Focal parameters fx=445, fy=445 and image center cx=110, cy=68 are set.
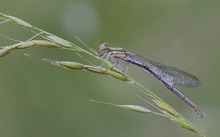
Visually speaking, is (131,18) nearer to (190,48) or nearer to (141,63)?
(190,48)

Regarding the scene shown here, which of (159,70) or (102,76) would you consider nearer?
(159,70)

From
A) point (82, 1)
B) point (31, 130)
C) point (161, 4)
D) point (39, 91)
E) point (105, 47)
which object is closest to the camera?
point (105, 47)

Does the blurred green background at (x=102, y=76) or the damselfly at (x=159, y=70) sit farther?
the blurred green background at (x=102, y=76)

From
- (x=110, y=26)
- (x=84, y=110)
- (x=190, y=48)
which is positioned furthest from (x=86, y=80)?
(x=190, y=48)

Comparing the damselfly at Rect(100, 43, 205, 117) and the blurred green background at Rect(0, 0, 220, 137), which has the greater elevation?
the blurred green background at Rect(0, 0, 220, 137)

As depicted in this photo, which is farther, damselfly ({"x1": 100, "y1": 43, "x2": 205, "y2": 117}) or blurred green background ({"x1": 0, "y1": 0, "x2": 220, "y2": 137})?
blurred green background ({"x1": 0, "y1": 0, "x2": 220, "y2": 137})
